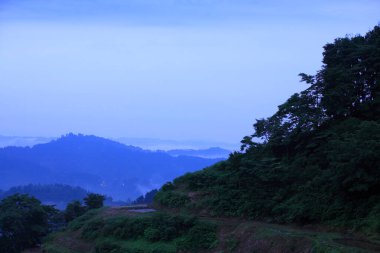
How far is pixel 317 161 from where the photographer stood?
17406 mm

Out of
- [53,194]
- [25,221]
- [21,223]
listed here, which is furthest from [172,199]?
[53,194]

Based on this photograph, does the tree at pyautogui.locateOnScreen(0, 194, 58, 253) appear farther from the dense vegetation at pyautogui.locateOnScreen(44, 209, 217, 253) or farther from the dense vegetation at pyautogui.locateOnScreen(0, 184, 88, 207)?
the dense vegetation at pyautogui.locateOnScreen(0, 184, 88, 207)

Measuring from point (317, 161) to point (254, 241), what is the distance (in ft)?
16.6

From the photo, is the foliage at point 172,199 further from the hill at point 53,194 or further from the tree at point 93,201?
the hill at point 53,194

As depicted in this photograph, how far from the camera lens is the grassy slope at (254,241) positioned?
11.9m

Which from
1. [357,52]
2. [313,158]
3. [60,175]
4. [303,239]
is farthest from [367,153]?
[60,175]

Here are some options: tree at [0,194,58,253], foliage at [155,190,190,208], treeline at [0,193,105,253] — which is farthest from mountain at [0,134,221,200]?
foliage at [155,190,190,208]

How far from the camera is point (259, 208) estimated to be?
16.8 metres

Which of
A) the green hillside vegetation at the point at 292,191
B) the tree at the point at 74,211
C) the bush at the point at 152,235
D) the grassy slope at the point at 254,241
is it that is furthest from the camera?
the tree at the point at 74,211

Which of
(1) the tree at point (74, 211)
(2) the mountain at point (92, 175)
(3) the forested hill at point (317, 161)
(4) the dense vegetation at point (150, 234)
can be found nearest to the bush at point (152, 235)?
(4) the dense vegetation at point (150, 234)

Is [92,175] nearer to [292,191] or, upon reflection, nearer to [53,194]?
[53,194]

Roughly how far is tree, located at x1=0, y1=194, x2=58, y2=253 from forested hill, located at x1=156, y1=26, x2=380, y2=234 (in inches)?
311

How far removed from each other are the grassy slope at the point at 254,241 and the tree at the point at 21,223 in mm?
3920

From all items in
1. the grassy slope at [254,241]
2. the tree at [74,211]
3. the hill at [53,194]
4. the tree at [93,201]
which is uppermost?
the hill at [53,194]
